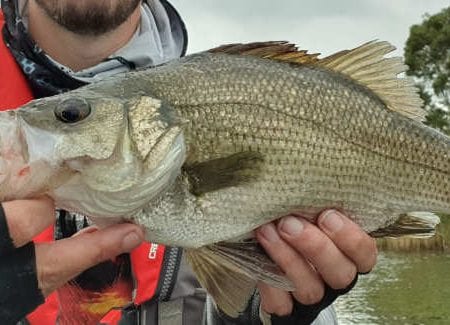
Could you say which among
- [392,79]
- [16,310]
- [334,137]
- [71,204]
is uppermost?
[392,79]

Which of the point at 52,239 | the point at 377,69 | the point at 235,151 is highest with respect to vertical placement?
the point at 377,69

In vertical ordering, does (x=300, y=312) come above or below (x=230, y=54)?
below

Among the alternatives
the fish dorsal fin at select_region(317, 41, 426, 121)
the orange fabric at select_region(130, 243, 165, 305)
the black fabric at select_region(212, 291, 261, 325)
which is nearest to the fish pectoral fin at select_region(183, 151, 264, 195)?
the fish dorsal fin at select_region(317, 41, 426, 121)

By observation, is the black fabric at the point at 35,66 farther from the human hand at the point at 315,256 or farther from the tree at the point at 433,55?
the tree at the point at 433,55

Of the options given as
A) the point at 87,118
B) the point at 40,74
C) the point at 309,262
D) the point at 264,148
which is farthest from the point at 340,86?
the point at 40,74

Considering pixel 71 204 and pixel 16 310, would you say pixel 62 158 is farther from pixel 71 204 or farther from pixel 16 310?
pixel 16 310

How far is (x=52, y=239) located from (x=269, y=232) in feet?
3.84

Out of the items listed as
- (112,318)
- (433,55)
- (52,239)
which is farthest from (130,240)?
(433,55)

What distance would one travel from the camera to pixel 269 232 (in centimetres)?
284

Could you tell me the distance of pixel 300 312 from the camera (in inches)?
127

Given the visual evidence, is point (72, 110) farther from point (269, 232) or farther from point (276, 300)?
point (276, 300)

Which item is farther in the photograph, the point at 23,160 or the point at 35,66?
the point at 35,66

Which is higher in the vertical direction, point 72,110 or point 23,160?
point 72,110

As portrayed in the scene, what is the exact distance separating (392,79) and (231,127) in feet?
2.36
